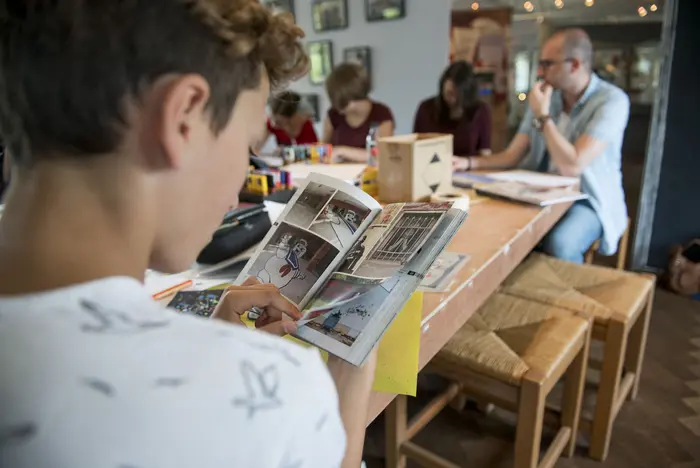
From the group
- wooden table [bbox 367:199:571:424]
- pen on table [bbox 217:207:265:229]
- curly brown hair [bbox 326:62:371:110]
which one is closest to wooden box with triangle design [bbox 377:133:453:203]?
wooden table [bbox 367:199:571:424]

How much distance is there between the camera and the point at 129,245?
1.46 feet

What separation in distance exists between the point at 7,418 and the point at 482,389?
1458 millimetres

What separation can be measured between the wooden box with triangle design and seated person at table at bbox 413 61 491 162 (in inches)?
47.0

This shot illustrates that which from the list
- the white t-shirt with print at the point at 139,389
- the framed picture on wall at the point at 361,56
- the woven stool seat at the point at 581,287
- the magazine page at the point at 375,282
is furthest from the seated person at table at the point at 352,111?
the white t-shirt with print at the point at 139,389

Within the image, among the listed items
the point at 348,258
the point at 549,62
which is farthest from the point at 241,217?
the point at 549,62

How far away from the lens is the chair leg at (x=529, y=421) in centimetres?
118

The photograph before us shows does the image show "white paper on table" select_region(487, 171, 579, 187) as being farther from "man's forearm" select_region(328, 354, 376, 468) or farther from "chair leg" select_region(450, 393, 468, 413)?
"man's forearm" select_region(328, 354, 376, 468)

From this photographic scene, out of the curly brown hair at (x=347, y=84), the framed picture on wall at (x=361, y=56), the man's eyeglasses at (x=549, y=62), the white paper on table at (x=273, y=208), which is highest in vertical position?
the framed picture on wall at (x=361, y=56)

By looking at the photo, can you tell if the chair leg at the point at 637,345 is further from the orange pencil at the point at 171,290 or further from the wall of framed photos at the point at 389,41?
the wall of framed photos at the point at 389,41

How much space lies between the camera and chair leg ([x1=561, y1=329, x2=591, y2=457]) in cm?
146

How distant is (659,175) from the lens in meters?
2.86

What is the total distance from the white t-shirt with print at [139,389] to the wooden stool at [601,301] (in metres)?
1.26

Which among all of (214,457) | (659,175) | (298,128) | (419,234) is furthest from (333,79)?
(214,457)

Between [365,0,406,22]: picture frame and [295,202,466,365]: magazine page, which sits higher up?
[365,0,406,22]: picture frame
